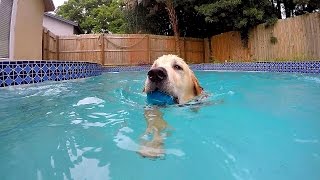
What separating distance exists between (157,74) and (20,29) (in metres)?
8.24

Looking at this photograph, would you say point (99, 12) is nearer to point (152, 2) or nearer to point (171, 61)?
point (152, 2)

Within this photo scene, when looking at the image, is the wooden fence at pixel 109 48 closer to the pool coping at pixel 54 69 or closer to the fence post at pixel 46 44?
the fence post at pixel 46 44

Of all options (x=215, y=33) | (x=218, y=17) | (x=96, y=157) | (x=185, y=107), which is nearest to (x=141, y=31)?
(x=215, y=33)

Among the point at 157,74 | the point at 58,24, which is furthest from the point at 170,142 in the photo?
the point at 58,24

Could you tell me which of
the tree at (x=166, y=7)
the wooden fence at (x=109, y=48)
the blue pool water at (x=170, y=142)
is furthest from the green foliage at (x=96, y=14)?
the blue pool water at (x=170, y=142)

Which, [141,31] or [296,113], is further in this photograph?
[141,31]

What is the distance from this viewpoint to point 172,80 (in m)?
3.71

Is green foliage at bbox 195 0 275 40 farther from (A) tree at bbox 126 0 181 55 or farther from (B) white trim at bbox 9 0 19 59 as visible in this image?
(B) white trim at bbox 9 0 19 59

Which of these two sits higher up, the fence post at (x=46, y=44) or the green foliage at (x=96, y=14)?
the green foliage at (x=96, y=14)

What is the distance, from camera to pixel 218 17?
67.4 feet

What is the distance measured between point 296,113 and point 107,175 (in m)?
2.59

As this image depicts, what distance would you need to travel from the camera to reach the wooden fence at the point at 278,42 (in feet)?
53.4

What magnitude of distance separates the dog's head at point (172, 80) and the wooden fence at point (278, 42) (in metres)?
12.9

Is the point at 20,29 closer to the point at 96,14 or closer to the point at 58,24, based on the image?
the point at 58,24
